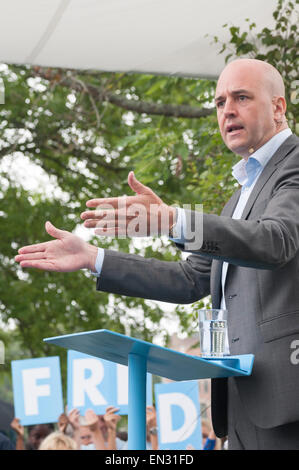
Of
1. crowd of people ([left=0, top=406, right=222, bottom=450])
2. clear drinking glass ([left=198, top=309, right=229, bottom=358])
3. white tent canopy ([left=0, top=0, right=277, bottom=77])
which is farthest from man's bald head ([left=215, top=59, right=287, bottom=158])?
crowd of people ([left=0, top=406, right=222, bottom=450])

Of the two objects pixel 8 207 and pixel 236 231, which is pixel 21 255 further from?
pixel 8 207

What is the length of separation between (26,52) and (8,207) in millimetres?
4652

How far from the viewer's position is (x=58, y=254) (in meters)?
1.74

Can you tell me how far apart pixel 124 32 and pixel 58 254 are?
254 cm

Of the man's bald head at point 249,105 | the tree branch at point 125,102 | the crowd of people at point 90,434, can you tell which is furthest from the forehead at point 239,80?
the tree branch at point 125,102

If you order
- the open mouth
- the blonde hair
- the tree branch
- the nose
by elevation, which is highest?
the tree branch

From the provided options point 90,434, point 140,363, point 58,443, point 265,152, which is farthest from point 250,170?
point 90,434

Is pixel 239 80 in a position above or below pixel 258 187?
above

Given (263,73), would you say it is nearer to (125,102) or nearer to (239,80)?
(239,80)

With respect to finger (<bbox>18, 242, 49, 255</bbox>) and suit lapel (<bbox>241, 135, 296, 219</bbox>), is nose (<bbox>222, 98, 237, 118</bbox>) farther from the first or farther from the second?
finger (<bbox>18, 242, 49, 255</bbox>)

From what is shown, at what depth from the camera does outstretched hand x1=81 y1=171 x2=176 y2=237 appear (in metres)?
1.58

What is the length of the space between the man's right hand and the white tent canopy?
2.18 meters

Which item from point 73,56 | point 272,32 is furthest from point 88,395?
point 272,32

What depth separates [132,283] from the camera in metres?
1.99
